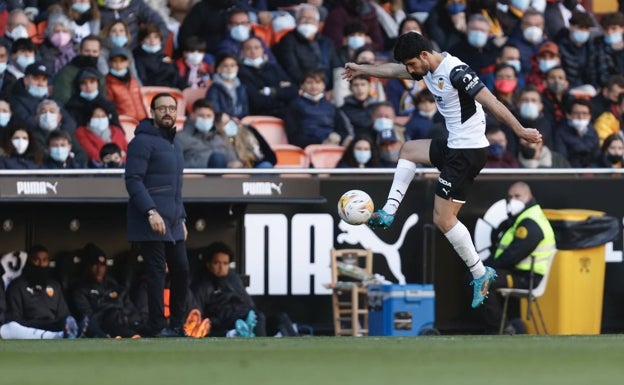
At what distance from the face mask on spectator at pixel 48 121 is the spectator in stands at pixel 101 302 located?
4.33 ft

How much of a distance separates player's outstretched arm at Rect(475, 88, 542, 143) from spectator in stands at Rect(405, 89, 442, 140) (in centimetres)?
627

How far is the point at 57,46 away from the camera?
1758 cm

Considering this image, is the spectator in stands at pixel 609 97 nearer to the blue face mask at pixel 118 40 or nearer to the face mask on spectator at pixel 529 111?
the face mask on spectator at pixel 529 111

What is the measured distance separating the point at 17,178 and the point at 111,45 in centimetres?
306

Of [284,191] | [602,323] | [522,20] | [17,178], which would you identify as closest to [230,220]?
[284,191]

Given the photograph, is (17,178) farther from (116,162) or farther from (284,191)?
(284,191)

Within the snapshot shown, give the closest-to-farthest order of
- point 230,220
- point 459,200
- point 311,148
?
point 459,200
point 230,220
point 311,148

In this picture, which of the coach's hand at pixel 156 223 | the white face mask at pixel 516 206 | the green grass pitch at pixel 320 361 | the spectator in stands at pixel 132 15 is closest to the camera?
the green grass pitch at pixel 320 361

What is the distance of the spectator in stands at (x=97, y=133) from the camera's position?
16.5 metres

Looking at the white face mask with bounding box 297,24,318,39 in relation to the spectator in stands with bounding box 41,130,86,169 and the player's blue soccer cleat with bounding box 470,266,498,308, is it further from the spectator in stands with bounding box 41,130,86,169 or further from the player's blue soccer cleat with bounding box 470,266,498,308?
the player's blue soccer cleat with bounding box 470,266,498,308

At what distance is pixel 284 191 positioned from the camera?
15812mm

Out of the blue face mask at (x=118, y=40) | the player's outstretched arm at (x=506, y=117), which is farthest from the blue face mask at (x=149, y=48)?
the player's outstretched arm at (x=506, y=117)

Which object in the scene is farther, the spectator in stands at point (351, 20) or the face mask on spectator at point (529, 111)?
the spectator in stands at point (351, 20)

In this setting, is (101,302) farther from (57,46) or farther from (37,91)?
(57,46)
